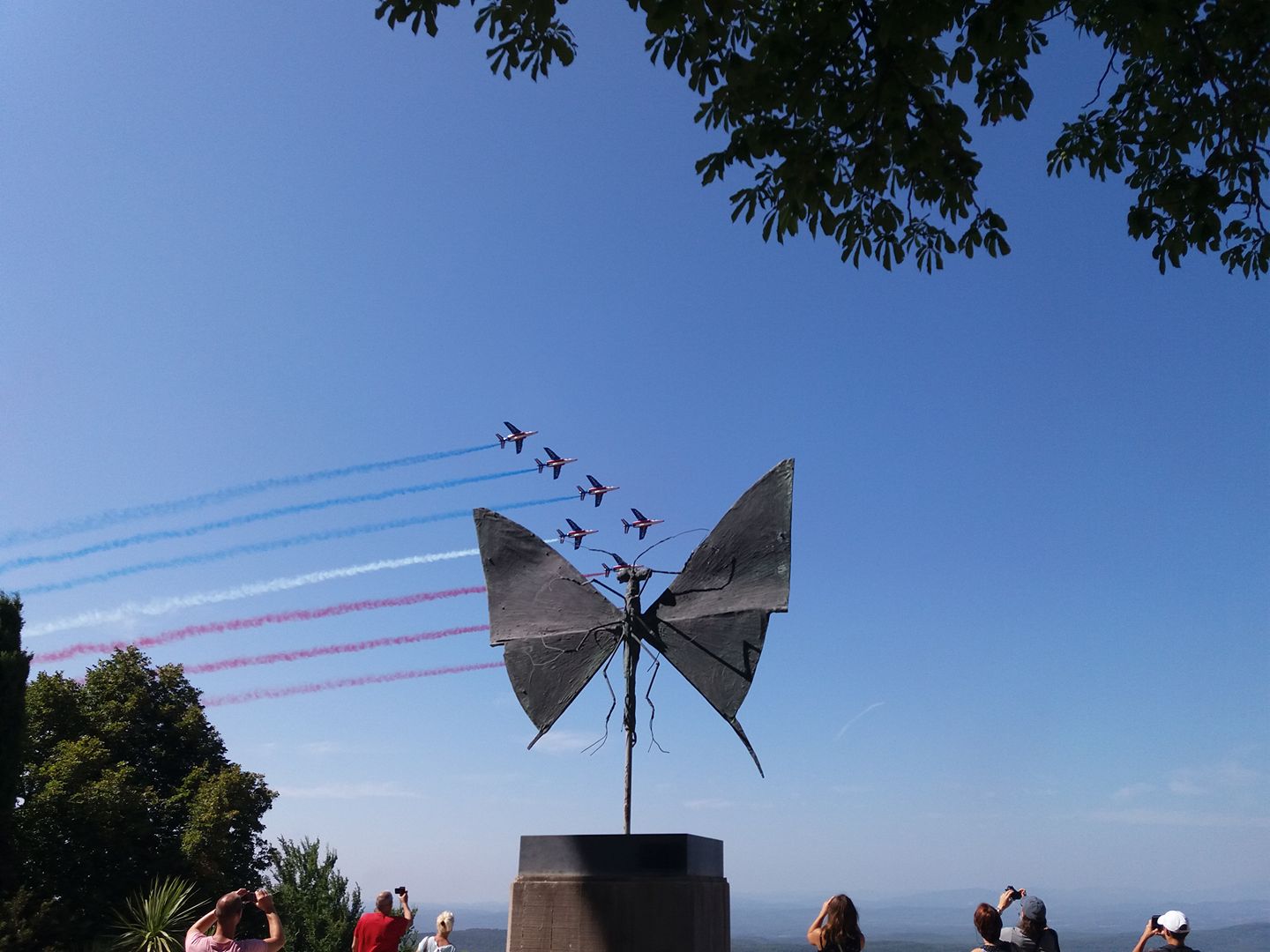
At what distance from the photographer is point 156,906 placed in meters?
19.4

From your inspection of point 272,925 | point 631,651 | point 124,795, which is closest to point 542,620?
point 631,651

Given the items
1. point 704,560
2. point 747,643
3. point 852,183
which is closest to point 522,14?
point 852,183

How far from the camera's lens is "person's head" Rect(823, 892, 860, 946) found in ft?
20.1

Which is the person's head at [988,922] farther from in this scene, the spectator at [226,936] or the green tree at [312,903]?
the green tree at [312,903]

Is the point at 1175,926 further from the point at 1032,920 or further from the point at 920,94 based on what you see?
the point at 920,94

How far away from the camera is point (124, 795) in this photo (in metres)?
27.1

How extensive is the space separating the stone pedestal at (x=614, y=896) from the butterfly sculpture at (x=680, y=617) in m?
1.05

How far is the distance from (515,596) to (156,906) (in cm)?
1471

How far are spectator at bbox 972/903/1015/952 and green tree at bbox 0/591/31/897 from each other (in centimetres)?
2372

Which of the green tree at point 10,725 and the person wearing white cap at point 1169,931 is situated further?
the green tree at point 10,725

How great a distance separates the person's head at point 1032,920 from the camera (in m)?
6.86

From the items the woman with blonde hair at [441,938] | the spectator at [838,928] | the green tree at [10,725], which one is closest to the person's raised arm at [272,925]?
the woman with blonde hair at [441,938]

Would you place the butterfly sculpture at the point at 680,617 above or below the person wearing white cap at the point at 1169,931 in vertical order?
above

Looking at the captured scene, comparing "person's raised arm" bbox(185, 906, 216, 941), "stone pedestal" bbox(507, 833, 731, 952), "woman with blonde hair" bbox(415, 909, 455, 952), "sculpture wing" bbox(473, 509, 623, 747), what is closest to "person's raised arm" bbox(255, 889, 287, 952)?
"person's raised arm" bbox(185, 906, 216, 941)
